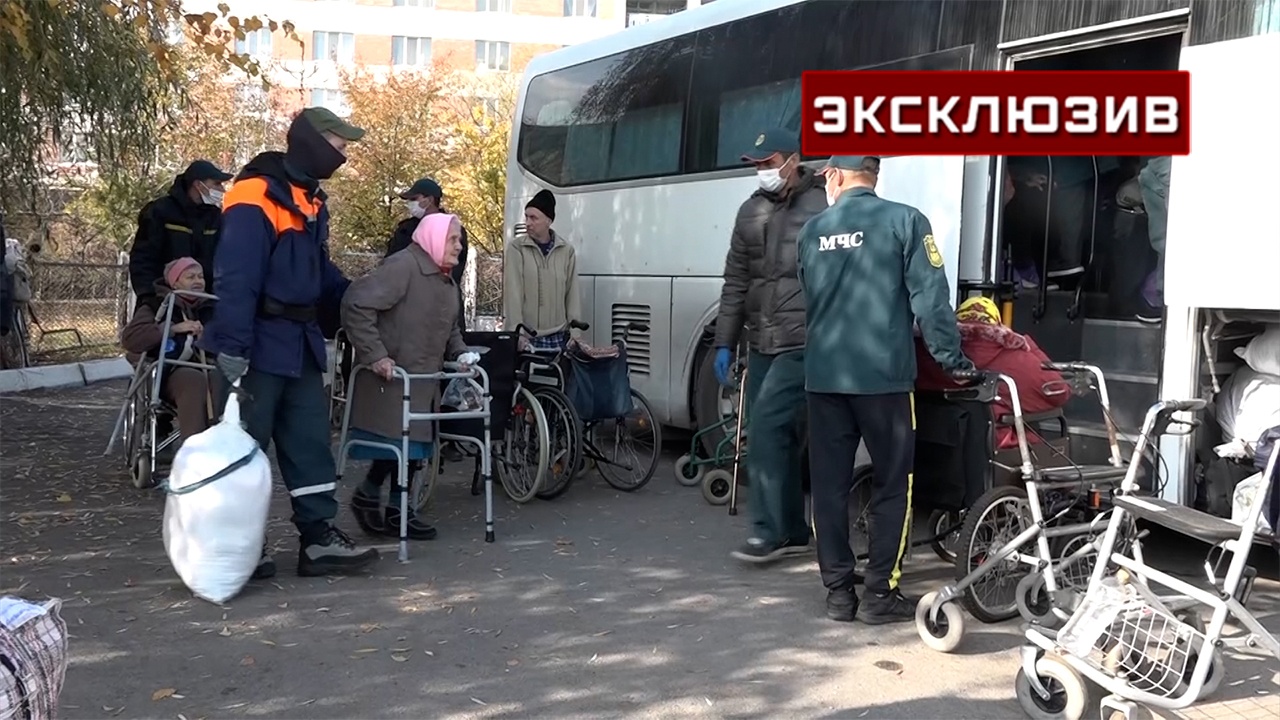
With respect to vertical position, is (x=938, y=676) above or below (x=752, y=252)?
below

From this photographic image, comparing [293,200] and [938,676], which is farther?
[293,200]

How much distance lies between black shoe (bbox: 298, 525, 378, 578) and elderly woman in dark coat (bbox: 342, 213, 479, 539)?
65cm

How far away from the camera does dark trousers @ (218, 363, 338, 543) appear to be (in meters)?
5.79

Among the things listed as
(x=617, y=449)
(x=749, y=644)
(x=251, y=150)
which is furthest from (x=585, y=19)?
(x=749, y=644)

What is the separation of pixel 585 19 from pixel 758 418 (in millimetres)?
53997

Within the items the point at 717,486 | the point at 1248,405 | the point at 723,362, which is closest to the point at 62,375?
the point at 717,486

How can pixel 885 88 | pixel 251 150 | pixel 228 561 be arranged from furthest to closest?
1. pixel 251 150
2. pixel 885 88
3. pixel 228 561

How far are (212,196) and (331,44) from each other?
48832 millimetres

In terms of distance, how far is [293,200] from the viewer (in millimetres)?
5605

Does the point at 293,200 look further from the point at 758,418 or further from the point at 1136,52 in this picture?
the point at 1136,52

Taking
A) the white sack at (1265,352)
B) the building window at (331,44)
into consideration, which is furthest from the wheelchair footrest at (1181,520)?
the building window at (331,44)

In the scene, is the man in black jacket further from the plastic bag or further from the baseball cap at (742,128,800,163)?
the baseball cap at (742,128,800,163)

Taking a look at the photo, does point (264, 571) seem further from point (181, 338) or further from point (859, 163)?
point (859, 163)

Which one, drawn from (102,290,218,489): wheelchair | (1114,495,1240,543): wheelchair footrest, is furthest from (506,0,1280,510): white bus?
(102,290,218,489): wheelchair
